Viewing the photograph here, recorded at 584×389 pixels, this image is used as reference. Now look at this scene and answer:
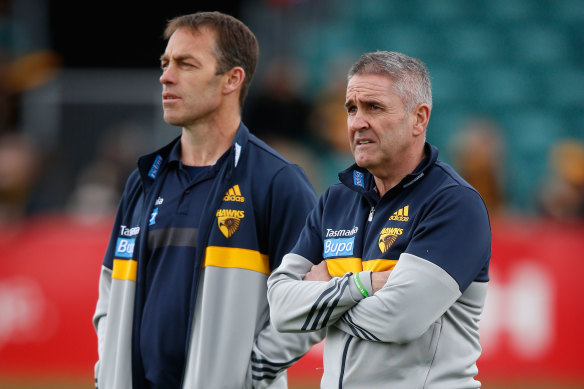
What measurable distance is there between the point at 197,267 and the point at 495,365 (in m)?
5.81

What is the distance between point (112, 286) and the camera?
15.1 ft

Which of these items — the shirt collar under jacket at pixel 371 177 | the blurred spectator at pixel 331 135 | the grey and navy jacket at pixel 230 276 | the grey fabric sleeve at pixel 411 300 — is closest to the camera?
the grey fabric sleeve at pixel 411 300

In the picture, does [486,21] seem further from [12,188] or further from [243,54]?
[243,54]

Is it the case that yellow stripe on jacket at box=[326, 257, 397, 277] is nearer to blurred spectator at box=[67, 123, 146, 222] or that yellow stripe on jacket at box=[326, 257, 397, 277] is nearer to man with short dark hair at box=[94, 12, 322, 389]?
man with short dark hair at box=[94, 12, 322, 389]

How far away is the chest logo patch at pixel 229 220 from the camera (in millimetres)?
4449

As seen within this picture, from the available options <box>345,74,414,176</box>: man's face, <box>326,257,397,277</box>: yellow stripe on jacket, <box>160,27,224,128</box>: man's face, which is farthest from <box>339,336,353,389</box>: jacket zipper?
<box>160,27,224,128</box>: man's face

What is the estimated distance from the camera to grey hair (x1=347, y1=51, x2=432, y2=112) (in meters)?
3.99

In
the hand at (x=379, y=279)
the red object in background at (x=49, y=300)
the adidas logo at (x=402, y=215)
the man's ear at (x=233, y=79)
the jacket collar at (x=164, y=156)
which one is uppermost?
the man's ear at (x=233, y=79)

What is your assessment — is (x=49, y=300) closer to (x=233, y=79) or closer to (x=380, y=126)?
(x=233, y=79)

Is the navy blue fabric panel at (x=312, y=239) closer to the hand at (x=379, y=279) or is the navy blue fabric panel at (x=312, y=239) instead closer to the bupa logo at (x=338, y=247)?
the bupa logo at (x=338, y=247)

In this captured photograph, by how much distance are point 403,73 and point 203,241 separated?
1178mm

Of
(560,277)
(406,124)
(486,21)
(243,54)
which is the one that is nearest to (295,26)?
(486,21)

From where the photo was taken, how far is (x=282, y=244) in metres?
4.48

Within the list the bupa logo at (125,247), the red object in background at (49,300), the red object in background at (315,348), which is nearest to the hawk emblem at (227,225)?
the bupa logo at (125,247)
